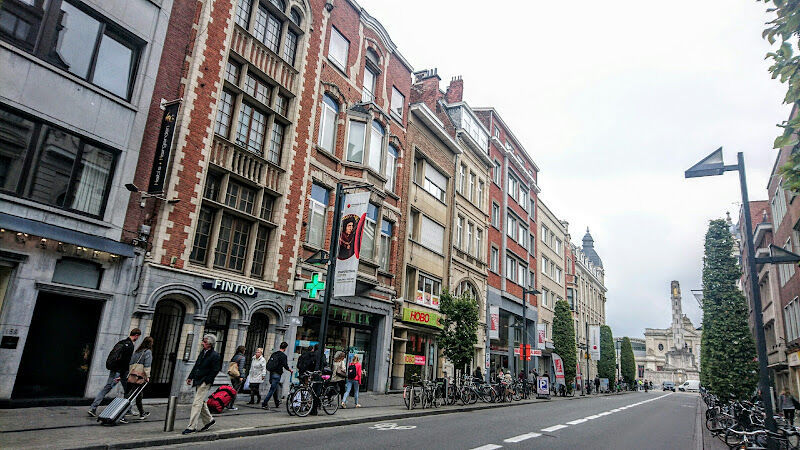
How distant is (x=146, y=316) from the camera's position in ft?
42.2

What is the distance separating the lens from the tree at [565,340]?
1667 inches

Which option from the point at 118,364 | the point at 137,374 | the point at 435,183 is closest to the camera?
the point at 137,374

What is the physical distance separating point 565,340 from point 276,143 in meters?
33.4

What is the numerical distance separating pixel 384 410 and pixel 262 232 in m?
7.20

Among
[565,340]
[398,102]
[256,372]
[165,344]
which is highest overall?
[398,102]

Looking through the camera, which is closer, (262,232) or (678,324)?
(262,232)

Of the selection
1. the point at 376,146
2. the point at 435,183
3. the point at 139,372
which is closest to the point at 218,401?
the point at 139,372

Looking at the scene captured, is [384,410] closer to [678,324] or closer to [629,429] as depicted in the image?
[629,429]

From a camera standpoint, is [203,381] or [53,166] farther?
[53,166]

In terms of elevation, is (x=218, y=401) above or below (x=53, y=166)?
below

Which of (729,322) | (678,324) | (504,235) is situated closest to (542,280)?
(504,235)

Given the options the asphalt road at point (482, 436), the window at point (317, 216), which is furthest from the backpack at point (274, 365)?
the window at point (317, 216)

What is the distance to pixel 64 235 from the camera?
37.1 feet

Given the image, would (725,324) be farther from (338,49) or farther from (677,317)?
(677,317)
